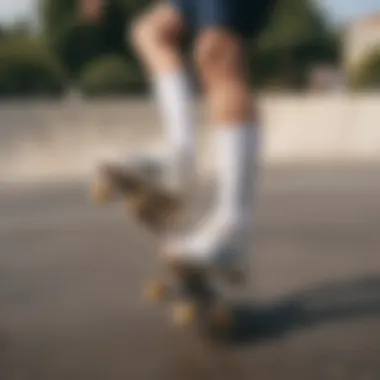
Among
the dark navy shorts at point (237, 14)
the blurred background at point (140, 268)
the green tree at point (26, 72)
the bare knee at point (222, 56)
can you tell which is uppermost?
the dark navy shorts at point (237, 14)

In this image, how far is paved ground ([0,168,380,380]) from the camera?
457 cm

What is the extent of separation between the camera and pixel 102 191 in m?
5.18

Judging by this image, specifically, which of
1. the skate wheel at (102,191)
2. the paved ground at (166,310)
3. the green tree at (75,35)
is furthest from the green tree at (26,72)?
the skate wheel at (102,191)

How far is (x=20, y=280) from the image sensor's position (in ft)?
20.1

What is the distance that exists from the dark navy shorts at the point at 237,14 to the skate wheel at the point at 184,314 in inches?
40.7

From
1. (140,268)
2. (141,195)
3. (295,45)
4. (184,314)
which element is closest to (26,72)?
(140,268)

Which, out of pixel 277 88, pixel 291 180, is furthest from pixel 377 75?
pixel 291 180

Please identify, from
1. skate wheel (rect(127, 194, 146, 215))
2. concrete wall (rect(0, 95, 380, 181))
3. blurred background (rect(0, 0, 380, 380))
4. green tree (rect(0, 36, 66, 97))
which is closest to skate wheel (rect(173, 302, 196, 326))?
blurred background (rect(0, 0, 380, 380))

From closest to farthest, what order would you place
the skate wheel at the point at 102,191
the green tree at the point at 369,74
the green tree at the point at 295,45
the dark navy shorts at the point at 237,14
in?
the dark navy shorts at the point at 237,14
the skate wheel at the point at 102,191
the green tree at the point at 369,74
the green tree at the point at 295,45

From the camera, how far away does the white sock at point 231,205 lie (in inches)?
191

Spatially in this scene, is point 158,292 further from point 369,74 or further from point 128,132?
point 369,74

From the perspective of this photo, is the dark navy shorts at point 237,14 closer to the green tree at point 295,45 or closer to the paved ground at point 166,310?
the paved ground at point 166,310

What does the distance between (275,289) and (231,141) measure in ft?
3.80

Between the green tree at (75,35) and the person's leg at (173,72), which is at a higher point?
the person's leg at (173,72)
